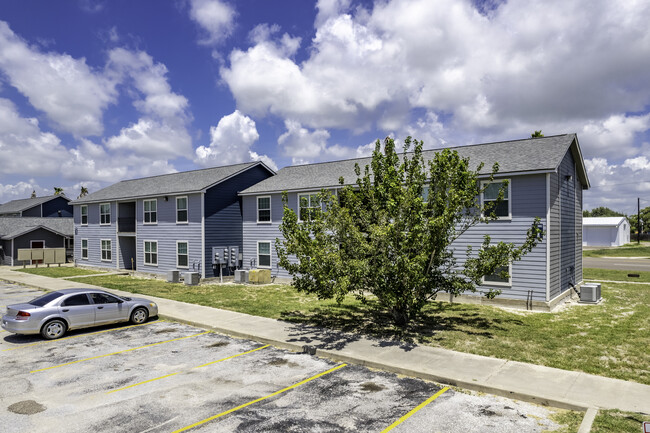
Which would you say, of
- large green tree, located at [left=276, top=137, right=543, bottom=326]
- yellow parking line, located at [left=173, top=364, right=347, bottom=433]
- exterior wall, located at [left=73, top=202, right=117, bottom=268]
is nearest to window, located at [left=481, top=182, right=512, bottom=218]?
large green tree, located at [left=276, top=137, right=543, bottom=326]

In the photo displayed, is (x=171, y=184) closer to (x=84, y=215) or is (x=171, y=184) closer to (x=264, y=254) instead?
(x=264, y=254)

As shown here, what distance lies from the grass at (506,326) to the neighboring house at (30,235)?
25.6 metres

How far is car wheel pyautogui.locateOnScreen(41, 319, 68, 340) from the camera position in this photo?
44.7 feet

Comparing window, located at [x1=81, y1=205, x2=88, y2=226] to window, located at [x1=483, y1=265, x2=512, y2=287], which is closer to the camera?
window, located at [x1=483, y1=265, x2=512, y2=287]

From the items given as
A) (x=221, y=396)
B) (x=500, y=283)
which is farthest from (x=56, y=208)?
(x=221, y=396)

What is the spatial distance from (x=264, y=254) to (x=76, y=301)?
15.1m

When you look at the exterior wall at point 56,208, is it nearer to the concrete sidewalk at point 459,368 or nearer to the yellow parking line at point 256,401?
the concrete sidewalk at point 459,368

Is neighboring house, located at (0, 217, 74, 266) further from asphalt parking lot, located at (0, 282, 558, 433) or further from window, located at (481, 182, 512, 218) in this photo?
window, located at (481, 182, 512, 218)

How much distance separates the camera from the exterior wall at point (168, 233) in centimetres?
2838

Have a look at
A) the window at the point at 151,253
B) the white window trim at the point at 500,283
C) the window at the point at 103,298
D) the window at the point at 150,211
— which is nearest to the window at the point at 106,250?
the window at the point at 151,253

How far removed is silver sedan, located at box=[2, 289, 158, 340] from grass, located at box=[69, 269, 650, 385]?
4.32m

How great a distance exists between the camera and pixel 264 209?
2880cm

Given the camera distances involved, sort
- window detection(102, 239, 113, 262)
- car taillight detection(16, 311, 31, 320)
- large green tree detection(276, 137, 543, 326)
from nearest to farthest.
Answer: large green tree detection(276, 137, 543, 326) → car taillight detection(16, 311, 31, 320) → window detection(102, 239, 113, 262)

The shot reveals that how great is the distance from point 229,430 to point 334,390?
2702 millimetres
